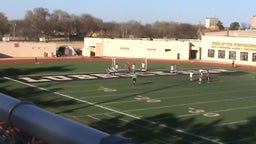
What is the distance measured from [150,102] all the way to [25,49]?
135 feet

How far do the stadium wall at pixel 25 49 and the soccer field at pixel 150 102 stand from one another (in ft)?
68.5

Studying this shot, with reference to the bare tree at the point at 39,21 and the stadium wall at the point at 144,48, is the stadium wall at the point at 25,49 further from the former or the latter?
the bare tree at the point at 39,21

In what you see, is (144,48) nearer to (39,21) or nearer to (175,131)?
(175,131)

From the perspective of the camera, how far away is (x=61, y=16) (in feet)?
477

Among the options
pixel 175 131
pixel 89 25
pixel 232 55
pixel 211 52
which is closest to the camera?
pixel 175 131

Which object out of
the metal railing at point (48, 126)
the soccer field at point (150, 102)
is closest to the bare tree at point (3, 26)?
the soccer field at point (150, 102)

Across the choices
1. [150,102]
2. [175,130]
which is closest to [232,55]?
[150,102]

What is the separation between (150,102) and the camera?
24938 millimetres

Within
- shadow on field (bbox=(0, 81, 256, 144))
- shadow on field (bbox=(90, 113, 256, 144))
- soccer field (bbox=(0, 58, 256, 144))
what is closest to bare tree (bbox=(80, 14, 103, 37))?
soccer field (bbox=(0, 58, 256, 144))

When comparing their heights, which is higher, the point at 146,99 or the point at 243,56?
the point at 243,56

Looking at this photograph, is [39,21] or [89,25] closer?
[39,21]

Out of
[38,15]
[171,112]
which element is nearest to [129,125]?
[171,112]

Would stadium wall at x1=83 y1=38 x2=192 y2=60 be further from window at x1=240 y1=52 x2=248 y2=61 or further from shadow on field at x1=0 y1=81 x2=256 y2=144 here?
shadow on field at x1=0 y1=81 x2=256 y2=144

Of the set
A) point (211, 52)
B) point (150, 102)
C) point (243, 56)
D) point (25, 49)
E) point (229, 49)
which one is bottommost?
point (150, 102)
